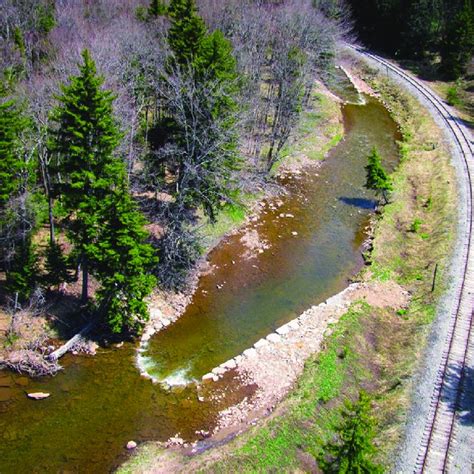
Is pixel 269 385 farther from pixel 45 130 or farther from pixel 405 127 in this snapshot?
pixel 405 127

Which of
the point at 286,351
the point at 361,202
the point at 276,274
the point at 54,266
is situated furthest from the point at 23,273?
the point at 361,202

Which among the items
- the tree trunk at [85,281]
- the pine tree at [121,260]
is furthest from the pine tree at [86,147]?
the pine tree at [121,260]

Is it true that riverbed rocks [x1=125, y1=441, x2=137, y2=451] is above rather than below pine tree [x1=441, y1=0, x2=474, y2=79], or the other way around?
below

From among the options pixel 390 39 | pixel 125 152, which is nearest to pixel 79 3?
pixel 125 152

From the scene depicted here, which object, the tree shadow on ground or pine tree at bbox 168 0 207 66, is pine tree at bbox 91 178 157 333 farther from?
the tree shadow on ground

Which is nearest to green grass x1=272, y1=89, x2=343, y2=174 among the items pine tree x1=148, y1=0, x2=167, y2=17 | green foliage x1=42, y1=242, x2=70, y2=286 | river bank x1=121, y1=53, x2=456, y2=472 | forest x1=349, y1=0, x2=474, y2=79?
river bank x1=121, y1=53, x2=456, y2=472

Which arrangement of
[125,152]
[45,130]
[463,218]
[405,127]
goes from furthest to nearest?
[405,127], [463,218], [125,152], [45,130]
